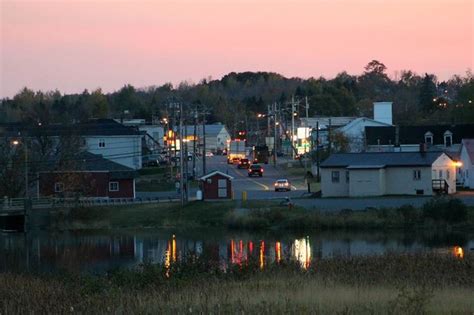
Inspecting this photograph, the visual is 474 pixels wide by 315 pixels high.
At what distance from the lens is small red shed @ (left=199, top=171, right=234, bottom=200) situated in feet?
208

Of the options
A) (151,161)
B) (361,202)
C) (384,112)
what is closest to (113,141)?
(151,161)

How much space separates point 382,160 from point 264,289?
4362 centimetres

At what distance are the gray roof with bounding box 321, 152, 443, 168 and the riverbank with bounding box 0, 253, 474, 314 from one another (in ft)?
109

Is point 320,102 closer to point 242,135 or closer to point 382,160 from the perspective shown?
point 242,135

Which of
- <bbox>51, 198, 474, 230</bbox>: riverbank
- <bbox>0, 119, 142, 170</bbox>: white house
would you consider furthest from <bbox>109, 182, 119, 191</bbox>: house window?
<bbox>0, 119, 142, 170</bbox>: white house

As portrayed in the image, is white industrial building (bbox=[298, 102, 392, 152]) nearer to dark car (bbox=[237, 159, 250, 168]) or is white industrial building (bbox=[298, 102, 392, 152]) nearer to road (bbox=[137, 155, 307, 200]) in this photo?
dark car (bbox=[237, 159, 250, 168])

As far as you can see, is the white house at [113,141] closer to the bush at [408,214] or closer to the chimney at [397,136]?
the chimney at [397,136]

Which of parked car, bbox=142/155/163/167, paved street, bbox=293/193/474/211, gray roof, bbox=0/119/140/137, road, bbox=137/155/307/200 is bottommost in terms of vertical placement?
paved street, bbox=293/193/474/211

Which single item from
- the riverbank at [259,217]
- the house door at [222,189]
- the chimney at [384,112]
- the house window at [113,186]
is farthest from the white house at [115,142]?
the chimney at [384,112]

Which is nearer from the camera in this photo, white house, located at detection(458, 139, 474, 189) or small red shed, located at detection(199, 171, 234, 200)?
small red shed, located at detection(199, 171, 234, 200)

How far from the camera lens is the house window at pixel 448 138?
84.3 m

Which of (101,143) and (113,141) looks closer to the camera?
(101,143)

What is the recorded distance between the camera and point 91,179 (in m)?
67.6

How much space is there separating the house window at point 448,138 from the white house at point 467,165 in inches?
490
